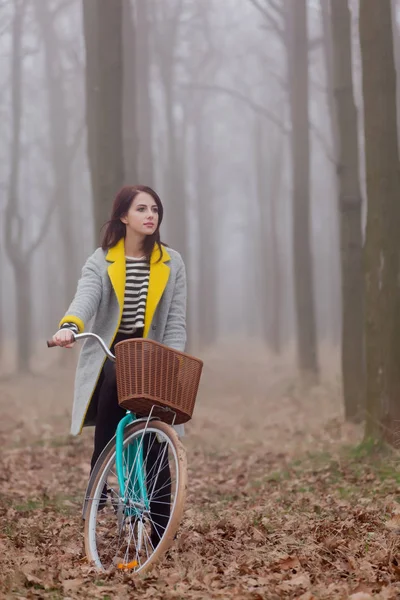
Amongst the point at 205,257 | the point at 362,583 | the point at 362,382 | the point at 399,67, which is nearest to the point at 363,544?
the point at 362,583

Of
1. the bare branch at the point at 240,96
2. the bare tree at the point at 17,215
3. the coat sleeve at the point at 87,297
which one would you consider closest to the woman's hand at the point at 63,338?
the coat sleeve at the point at 87,297

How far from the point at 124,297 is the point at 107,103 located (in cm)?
605

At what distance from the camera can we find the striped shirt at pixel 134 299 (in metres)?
5.07

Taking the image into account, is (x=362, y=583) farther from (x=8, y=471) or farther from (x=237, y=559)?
(x=8, y=471)

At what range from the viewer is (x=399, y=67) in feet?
61.7

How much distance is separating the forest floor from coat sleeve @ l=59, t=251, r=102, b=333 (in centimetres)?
130

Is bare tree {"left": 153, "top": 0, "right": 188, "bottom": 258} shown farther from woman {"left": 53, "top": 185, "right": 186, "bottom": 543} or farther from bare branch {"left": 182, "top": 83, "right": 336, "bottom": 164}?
woman {"left": 53, "top": 185, "right": 186, "bottom": 543}

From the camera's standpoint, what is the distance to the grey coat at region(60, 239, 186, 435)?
5.04m

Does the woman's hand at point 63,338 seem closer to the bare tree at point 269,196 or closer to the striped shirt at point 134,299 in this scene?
the striped shirt at point 134,299

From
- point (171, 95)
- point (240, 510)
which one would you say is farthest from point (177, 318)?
point (171, 95)

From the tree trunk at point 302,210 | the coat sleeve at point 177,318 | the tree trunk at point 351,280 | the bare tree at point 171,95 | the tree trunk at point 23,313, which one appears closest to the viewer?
the coat sleeve at point 177,318

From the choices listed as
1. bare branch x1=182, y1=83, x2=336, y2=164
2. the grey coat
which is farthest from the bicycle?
bare branch x1=182, y1=83, x2=336, y2=164

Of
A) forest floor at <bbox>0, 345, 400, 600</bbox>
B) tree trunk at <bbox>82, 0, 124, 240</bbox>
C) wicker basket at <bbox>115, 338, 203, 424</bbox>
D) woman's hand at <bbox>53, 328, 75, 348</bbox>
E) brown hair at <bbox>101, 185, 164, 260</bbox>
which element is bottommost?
forest floor at <bbox>0, 345, 400, 600</bbox>

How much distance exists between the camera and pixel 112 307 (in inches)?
201
